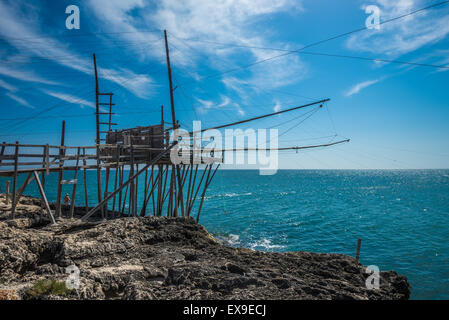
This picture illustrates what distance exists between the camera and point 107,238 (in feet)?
27.0

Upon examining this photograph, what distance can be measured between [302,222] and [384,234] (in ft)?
27.5

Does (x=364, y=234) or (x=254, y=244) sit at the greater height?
(x=254, y=244)

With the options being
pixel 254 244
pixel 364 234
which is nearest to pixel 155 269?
pixel 254 244

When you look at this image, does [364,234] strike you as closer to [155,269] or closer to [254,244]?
[254,244]

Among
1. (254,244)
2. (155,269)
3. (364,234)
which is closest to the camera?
(155,269)

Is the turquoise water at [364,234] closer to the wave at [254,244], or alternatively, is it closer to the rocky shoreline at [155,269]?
the wave at [254,244]

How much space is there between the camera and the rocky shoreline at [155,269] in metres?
5.75

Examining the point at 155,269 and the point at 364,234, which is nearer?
the point at 155,269

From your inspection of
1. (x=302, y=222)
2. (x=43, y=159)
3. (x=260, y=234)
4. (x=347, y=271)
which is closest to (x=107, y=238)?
(x=43, y=159)

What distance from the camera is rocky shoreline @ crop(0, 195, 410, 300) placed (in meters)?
5.75

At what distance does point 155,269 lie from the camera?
6.64 meters

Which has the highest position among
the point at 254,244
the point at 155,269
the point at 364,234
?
the point at 155,269

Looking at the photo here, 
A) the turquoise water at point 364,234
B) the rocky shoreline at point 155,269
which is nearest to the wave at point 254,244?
the turquoise water at point 364,234

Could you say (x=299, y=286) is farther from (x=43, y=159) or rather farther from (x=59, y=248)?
(x=43, y=159)
